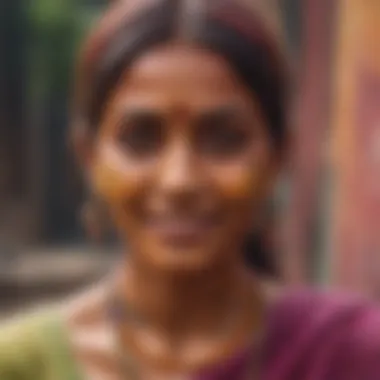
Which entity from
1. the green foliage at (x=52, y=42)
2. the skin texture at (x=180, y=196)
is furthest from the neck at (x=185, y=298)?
the green foliage at (x=52, y=42)

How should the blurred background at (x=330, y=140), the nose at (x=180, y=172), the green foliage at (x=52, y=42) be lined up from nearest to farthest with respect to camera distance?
the nose at (x=180, y=172)
the blurred background at (x=330, y=140)
the green foliage at (x=52, y=42)

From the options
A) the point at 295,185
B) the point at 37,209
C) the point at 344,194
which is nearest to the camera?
the point at 295,185

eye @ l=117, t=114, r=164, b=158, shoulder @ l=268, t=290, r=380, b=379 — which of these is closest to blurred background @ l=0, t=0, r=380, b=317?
shoulder @ l=268, t=290, r=380, b=379

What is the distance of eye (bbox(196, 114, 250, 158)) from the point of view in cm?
91

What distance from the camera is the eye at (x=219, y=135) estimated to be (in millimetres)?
909

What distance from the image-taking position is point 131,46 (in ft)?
2.99

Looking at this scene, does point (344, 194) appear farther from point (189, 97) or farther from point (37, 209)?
point (37, 209)

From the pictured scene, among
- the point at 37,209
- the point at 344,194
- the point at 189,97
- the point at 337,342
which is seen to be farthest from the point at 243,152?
the point at 37,209

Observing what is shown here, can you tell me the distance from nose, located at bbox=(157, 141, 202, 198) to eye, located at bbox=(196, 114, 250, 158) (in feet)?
0.05

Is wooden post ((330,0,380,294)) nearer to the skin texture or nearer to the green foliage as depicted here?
the green foliage

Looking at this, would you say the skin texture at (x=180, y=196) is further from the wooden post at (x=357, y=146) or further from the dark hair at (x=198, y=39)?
the wooden post at (x=357, y=146)

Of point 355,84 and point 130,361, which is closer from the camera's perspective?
point 130,361

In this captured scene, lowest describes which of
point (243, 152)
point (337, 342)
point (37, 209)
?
point (337, 342)

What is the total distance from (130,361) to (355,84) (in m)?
0.80
